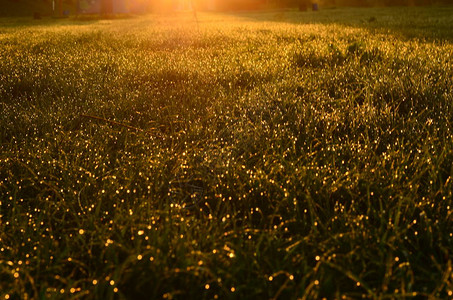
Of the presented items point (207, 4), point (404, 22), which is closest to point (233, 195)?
point (404, 22)

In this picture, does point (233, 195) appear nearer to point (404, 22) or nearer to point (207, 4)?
point (404, 22)

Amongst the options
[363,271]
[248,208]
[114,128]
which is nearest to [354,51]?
[114,128]

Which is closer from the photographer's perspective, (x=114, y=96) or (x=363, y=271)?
(x=363, y=271)

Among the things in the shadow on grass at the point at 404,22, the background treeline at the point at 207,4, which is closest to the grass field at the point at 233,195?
the shadow on grass at the point at 404,22

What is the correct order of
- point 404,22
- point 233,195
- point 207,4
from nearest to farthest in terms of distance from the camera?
1. point 233,195
2. point 404,22
3. point 207,4

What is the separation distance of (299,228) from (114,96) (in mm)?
2408

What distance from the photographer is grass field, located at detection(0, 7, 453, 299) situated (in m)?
1.14

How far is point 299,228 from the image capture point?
4.56 feet

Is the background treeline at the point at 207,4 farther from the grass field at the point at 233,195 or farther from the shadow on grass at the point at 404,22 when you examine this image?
the grass field at the point at 233,195

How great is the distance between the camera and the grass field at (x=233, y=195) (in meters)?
1.14

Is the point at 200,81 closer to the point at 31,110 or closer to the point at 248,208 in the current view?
the point at 31,110

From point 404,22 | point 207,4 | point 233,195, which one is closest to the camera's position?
point 233,195

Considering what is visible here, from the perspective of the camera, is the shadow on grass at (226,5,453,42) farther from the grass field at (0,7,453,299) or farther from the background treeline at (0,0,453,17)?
the background treeline at (0,0,453,17)

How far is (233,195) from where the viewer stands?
1617 millimetres
